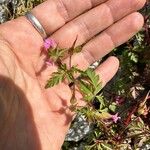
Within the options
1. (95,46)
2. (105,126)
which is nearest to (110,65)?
(95,46)

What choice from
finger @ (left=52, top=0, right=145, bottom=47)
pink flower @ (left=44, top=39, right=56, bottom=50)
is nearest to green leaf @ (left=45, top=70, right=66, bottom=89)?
pink flower @ (left=44, top=39, right=56, bottom=50)

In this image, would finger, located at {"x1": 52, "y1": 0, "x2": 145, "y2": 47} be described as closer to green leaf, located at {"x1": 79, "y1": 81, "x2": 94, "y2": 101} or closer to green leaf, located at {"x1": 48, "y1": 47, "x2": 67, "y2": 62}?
green leaf, located at {"x1": 48, "y1": 47, "x2": 67, "y2": 62}

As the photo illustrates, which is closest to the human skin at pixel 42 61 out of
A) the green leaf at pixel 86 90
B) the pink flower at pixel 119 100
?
the green leaf at pixel 86 90

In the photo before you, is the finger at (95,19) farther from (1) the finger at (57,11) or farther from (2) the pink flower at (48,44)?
(2) the pink flower at (48,44)

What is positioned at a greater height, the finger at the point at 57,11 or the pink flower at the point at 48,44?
the finger at the point at 57,11

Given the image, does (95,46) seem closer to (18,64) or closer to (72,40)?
(72,40)

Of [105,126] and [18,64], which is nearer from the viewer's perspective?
[18,64]
